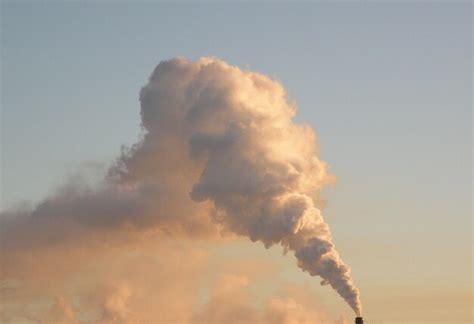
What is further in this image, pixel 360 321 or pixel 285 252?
pixel 285 252

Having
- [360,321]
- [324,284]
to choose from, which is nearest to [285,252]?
[324,284]

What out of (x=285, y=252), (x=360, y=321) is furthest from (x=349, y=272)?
(x=285, y=252)

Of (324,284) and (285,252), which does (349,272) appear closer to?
(324,284)

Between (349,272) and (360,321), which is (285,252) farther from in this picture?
(360,321)

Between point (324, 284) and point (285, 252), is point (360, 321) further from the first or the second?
point (285, 252)

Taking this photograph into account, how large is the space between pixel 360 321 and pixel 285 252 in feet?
100

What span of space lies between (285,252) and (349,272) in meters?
21.2

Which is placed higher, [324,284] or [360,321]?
[324,284]

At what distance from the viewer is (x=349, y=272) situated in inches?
3681

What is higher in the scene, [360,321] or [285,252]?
[285,252]

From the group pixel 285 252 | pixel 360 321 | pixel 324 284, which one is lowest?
pixel 360 321

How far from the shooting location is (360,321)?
90.4m

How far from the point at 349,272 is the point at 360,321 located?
48.4 ft

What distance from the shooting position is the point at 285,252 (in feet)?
320
